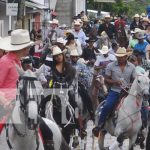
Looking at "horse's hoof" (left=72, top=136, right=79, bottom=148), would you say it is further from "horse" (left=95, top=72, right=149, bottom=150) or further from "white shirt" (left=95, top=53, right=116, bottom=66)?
"white shirt" (left=95, top=53, right=116, bottom=66)

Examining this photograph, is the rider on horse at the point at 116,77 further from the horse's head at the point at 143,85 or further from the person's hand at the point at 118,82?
the horse's head at the point at 143,85

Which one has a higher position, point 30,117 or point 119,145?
point 30,117

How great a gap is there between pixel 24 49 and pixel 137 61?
714 cm

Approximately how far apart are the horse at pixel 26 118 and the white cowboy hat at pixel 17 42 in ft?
1.31

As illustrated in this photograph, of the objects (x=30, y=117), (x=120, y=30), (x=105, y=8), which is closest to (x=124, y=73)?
(x=30, y=117)

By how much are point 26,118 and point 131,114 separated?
196 inches

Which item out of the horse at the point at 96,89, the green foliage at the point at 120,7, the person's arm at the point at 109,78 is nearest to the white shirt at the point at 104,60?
the horse at the point at 96,89

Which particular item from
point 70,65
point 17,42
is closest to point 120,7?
point 70,65

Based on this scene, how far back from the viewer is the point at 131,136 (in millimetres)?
12352

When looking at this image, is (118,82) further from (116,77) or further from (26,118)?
(26,118)

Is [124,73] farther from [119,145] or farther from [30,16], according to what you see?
[30,16]

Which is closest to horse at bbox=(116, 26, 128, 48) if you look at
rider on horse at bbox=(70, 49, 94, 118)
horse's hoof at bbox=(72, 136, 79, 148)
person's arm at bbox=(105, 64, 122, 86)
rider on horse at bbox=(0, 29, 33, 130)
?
rider on horse at bbox=(70, 49, 94, 118)

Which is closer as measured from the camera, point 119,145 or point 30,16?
point 119,145

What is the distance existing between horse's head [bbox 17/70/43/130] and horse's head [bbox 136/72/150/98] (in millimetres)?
3918
